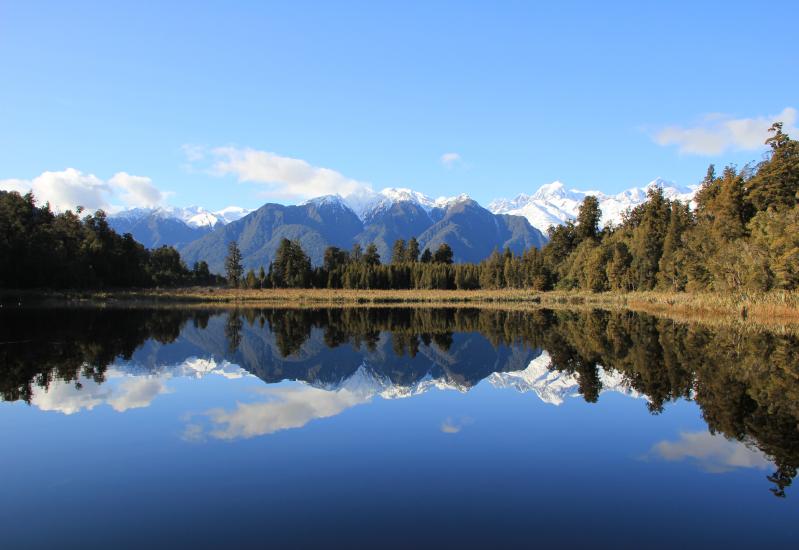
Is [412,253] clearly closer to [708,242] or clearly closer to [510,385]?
[708,242]

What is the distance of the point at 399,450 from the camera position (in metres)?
12.4

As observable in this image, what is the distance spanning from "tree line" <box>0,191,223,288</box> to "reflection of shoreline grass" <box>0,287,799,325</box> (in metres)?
5.20

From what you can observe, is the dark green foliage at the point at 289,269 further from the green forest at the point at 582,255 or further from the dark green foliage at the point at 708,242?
the dark green foliage at the point at 708,242

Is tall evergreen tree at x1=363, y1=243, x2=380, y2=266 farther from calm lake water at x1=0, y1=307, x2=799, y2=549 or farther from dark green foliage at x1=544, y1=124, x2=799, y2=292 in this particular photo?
calm lake water at x1=0, y1=307, x2=799, y2=549

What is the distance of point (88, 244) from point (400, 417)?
4139 inches

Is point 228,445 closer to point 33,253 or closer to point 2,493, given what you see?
point 2,493

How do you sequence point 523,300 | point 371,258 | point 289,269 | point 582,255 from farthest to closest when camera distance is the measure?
point 371,258
point 289,269
point 582,255
point 523,300

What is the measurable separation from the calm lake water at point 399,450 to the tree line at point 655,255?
3486 centimetres

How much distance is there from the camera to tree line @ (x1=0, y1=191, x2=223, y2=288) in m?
83.9

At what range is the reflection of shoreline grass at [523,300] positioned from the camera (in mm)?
47500

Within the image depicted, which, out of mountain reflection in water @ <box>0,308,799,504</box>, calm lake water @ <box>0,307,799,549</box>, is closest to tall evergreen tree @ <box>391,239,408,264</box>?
mountain reflection in water @ <box>0,308,799,504</box>

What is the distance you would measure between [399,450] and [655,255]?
8605 cm

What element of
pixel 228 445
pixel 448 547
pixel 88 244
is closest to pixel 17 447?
pixel 228 445

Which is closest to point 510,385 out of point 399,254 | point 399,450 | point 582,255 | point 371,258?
point 399,450
